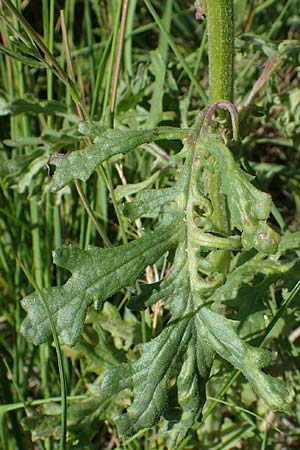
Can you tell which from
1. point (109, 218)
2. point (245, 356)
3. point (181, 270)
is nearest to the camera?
point (245, 356)

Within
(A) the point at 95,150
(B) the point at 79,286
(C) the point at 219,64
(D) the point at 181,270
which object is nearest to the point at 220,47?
(C) the point at 219,64

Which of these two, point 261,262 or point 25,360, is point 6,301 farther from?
point 261,262

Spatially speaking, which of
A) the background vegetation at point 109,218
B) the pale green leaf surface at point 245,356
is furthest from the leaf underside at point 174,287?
the background vegetation at point 109,218

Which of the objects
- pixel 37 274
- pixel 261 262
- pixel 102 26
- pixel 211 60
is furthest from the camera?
pixel 102 26

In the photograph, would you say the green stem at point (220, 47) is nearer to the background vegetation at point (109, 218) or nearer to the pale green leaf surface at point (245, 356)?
the background vegetation at point (109, 218)

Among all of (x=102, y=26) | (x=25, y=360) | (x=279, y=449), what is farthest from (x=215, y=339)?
(x=102, y=26)

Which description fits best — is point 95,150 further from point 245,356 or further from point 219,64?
point 245,356

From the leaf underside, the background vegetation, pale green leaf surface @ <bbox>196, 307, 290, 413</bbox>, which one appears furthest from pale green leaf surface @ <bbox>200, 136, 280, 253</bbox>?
the background vegetation
